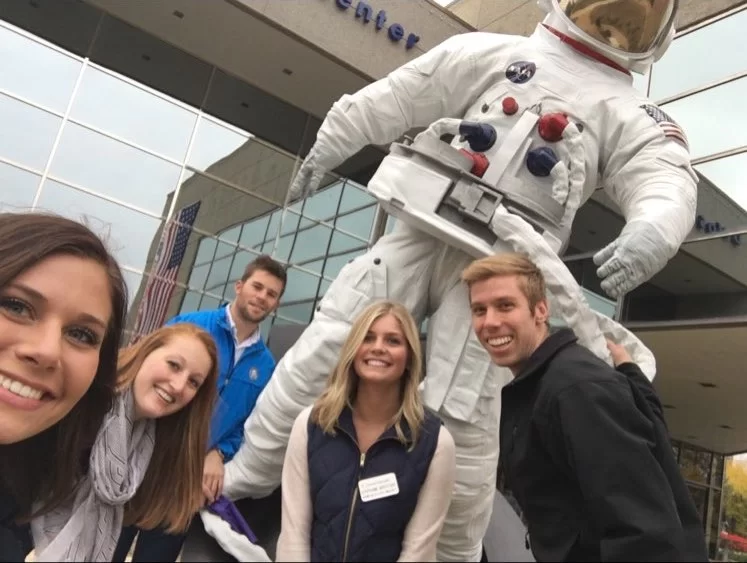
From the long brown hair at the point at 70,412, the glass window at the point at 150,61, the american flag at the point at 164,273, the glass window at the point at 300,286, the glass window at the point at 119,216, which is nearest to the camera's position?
the long brown hair at the point at 70,412

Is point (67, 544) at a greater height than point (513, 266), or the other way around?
point (513, 266)

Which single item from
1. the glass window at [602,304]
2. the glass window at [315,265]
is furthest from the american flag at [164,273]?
the glass window at [602,304]

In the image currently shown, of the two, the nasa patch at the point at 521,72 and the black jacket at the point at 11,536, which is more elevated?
the nasa patch at the point at 521,72

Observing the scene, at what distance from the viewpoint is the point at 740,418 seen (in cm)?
773

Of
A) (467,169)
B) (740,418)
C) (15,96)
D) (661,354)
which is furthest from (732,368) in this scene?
(15,96)

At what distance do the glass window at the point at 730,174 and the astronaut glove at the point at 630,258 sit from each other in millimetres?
4968

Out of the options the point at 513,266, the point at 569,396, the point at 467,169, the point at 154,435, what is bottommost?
the point at 154,435

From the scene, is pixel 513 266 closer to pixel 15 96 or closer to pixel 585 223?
pixel 585 223

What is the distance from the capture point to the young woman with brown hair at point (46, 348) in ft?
2.79

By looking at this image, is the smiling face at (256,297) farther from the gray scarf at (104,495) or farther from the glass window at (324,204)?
the glass window at (324,204)

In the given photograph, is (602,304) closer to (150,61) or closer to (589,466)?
(150,61)

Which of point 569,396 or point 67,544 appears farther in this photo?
point 569,396

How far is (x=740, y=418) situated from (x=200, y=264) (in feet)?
22.7

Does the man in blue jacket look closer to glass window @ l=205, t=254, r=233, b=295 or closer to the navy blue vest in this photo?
the navy blue vest
